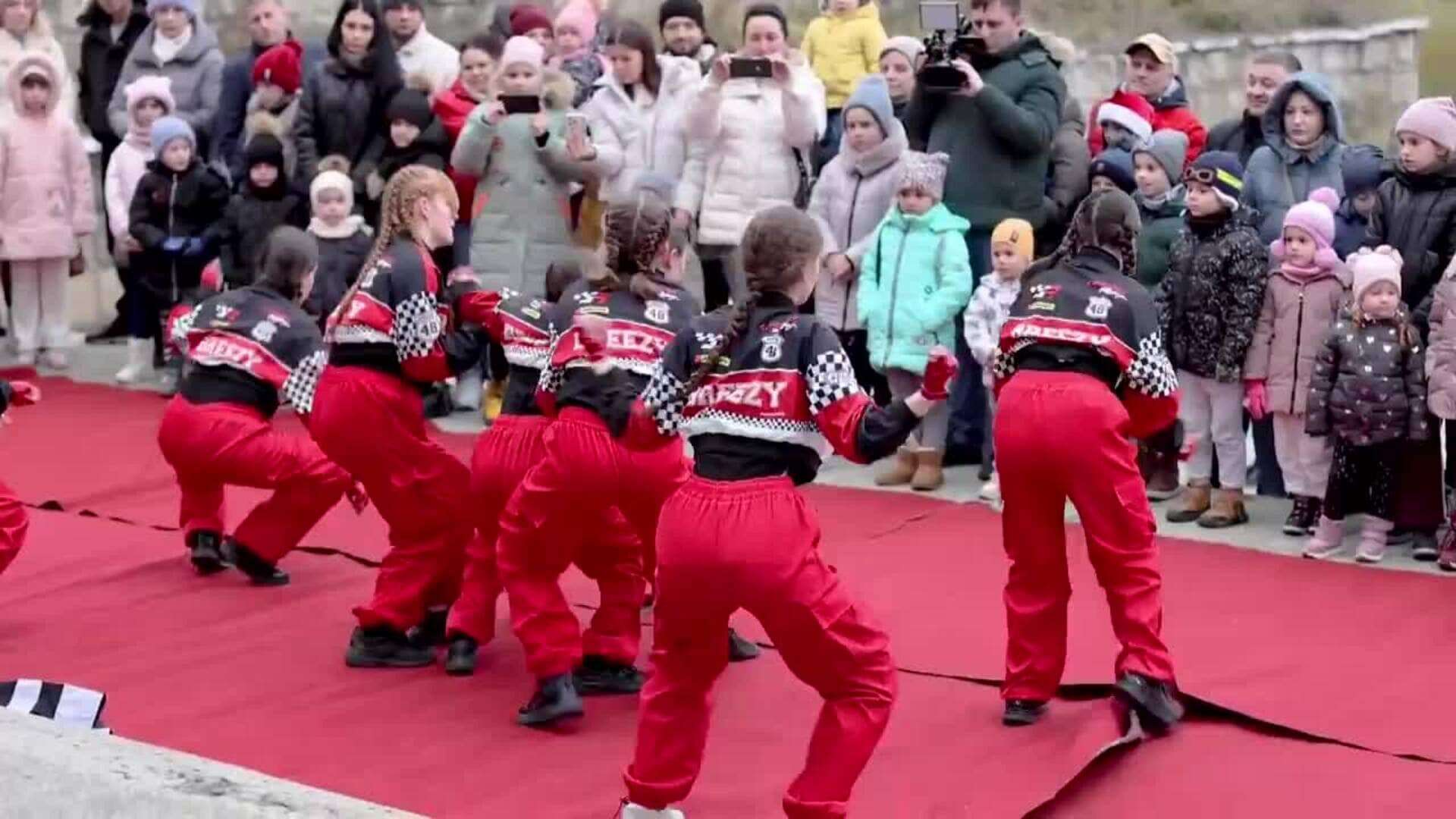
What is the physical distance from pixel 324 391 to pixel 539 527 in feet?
3.18

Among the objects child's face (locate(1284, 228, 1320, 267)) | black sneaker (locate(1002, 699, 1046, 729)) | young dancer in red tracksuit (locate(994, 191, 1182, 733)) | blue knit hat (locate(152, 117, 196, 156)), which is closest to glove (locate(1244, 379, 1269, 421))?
child's face (locate(1284, 228, 1320, 267))

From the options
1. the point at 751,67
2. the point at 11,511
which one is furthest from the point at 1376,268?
the point at 11,511

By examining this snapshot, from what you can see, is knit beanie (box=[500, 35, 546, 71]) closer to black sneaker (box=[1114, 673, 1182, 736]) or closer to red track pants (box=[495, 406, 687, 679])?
red track pants (box=[495, 406, 687, 679])

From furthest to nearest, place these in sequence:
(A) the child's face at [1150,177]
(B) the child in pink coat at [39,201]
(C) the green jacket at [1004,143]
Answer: (B) the child in pink coat at [39,201], (C) the green jacket at [1004,143], (A) the child's face at [1150,177]

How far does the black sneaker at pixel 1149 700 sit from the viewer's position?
5723mm

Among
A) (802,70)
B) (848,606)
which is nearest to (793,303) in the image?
(848,606)

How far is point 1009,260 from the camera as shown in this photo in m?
8.41

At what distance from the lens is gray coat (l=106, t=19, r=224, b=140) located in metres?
11.6

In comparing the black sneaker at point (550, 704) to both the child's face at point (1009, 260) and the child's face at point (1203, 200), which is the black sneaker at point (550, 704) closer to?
the child's face at point (1009, 260)

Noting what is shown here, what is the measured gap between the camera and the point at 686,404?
17.1ft

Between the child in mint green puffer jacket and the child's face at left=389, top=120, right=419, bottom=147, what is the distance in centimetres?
260

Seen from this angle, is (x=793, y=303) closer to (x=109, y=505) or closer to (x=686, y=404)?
(x=686, y=404)

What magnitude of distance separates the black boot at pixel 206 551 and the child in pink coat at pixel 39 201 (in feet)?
14.2

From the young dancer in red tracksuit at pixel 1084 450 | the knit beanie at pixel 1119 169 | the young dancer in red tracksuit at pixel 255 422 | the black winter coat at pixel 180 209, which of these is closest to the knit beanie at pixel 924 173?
the knit beanie at pixel 1119 169
